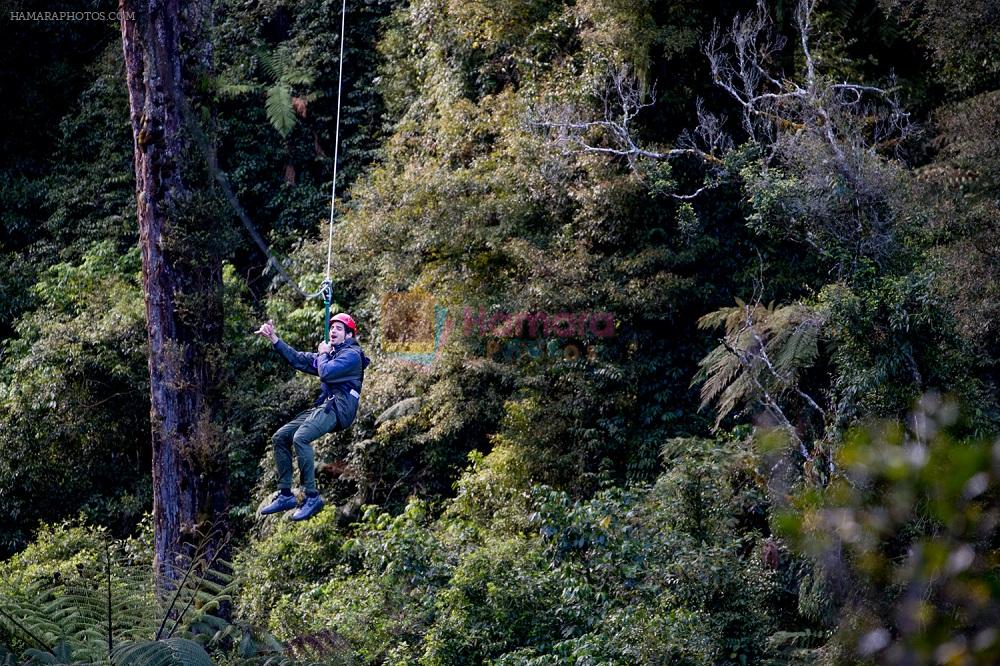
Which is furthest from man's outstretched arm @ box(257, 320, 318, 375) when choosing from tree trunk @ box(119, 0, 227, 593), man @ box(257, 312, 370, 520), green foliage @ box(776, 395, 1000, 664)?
green foliage @ box(776, 395, 1000, 664)

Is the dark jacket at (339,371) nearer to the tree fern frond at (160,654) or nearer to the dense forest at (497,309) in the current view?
the dense forest at (497,309)

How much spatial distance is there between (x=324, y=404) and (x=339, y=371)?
513mm

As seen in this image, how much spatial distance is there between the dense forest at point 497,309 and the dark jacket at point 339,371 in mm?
607

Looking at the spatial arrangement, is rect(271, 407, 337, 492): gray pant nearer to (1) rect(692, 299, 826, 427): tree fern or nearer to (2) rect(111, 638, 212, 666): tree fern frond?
(1) rect(692, 299, 826, 427): tree fern

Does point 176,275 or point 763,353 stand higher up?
point 176,275

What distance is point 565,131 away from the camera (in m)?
14.5

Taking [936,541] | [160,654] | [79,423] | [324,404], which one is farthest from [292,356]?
[79,423]

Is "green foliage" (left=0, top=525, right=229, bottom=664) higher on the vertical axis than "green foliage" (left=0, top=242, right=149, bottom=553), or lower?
higher

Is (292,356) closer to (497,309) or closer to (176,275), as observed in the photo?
(176,275)

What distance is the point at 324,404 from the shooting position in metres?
9.62

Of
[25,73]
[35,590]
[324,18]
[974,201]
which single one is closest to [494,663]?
[35,590]

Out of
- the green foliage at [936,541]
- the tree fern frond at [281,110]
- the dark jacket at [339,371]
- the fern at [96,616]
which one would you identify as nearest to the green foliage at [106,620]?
the fern at [96,616]

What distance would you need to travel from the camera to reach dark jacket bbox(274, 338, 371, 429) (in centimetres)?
920

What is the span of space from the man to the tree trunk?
603mm
